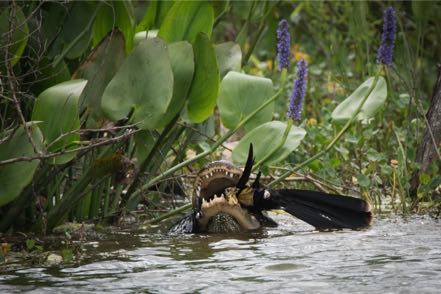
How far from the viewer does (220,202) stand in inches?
202

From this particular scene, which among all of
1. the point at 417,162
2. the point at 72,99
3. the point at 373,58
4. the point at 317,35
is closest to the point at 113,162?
the point at 72,99

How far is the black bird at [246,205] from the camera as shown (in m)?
5.11

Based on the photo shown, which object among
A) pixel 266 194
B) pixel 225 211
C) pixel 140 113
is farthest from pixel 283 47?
pixel 140 113

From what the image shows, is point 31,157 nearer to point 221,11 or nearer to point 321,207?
point 321,207

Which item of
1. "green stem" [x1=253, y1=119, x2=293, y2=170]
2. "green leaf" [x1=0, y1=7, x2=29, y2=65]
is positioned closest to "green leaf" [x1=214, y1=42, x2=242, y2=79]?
"green stem" [x1=253, y1=119, x2=293, y2=170]

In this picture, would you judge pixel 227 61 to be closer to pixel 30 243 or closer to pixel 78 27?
pixel 78 27

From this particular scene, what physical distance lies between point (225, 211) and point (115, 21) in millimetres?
1043

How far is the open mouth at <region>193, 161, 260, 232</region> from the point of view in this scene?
511 cm

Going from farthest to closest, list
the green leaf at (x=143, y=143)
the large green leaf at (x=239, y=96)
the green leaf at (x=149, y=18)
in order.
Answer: the green leaf at (x=149, y=18), the large green leaf at (x=239, y=96), the green leaf at (x=143, y=143)

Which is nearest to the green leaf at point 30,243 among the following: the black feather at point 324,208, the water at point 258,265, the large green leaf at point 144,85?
the water at point 258,265

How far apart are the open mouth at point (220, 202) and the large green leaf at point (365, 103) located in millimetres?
582

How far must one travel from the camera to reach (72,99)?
4270 mm

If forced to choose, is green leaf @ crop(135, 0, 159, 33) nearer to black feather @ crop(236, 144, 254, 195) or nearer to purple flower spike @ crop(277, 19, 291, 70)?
purple flower spike @ crop(277, 19, 291, 70)

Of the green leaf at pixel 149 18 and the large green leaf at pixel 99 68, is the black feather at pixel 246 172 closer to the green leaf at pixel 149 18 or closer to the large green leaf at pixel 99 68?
the large green leaf at pixel 99 68
